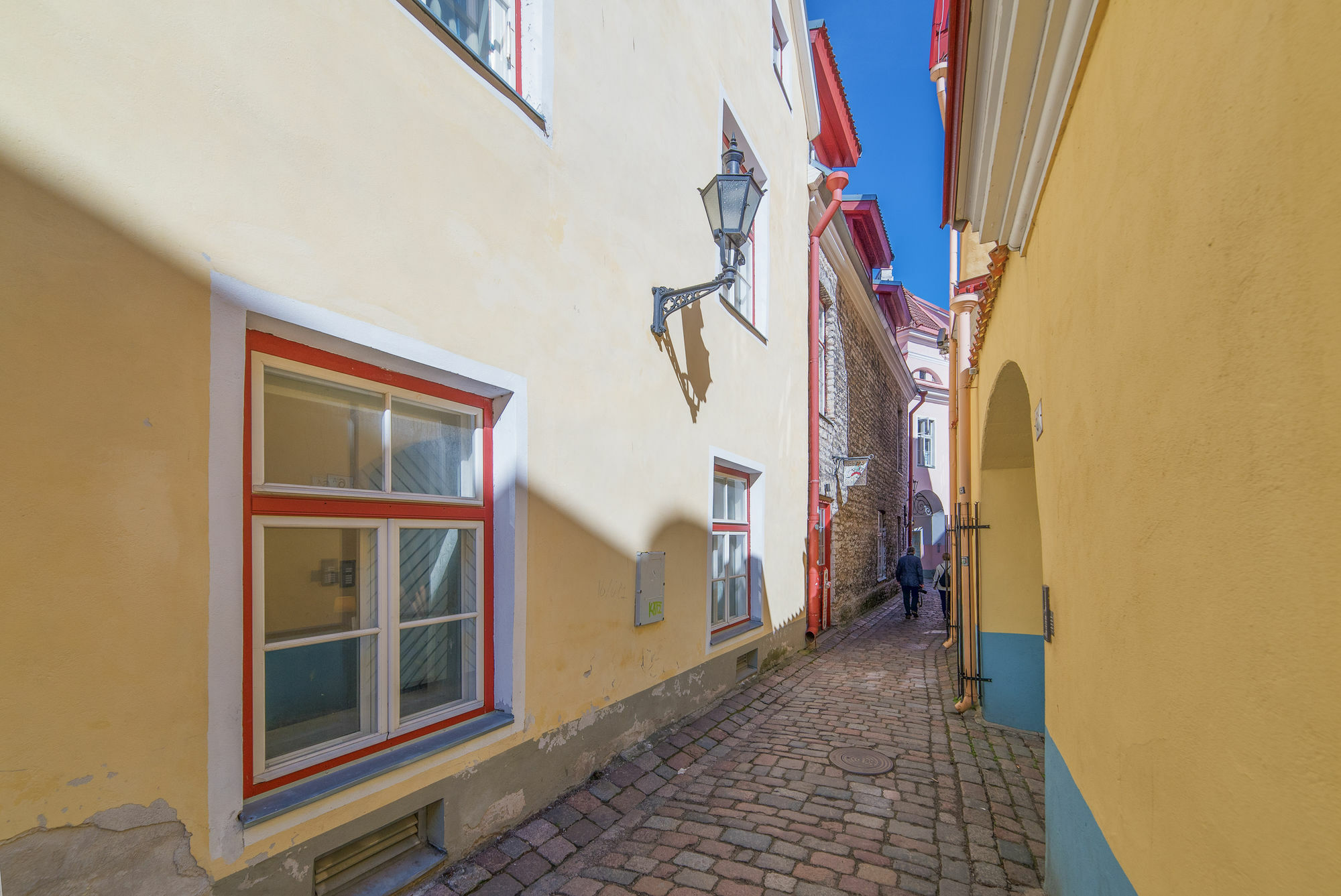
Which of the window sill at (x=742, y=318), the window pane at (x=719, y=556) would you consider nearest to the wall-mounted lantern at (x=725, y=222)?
the window sill at (x=742, y=318)

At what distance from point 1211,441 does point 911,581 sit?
526 inches

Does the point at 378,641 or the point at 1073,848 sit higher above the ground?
the point at 378,641

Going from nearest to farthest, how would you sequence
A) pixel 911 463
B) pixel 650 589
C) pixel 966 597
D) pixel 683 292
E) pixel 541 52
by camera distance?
1. pixel 541 52
2. pixel 650 589
3. pixel 683 292
4. pixel 966 597
5. pixel 911 463

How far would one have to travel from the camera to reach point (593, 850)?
3.61 meters

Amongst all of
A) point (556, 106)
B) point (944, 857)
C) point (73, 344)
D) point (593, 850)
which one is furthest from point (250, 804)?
point (556, 106)

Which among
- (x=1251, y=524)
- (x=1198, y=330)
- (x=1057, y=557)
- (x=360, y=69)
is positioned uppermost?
(x=360, y=69)

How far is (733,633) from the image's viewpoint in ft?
22.3

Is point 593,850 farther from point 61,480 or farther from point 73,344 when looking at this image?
point 73,344

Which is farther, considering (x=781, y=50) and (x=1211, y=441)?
(x=781, y=50)

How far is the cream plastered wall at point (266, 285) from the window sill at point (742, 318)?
1.48m

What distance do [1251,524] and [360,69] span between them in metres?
3.23

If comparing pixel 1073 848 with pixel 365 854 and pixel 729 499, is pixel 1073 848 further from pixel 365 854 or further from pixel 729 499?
pixel 729 499

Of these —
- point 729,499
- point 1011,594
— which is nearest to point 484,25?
point 729,499

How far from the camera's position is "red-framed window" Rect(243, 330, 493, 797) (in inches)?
100.0
